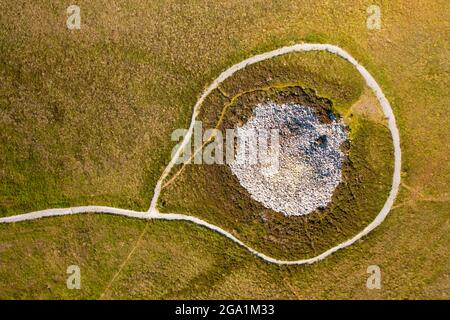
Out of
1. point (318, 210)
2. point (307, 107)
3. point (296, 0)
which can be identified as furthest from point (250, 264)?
point (296, 0)

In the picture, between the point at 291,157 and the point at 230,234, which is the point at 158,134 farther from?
the point at 291,157

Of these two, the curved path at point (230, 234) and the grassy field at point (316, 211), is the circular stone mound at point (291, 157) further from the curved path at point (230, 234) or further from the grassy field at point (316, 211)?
the curved path at point (230, 234)

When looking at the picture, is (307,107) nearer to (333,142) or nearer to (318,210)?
(333,142)

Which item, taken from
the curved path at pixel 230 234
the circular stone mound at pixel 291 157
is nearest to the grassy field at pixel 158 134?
the curved path at pixel 230 234

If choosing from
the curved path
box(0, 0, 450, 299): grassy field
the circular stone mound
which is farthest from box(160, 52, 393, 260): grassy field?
box(0, 0, 450, 299): grassy field

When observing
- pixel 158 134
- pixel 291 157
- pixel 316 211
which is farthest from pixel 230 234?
pixel 158 134

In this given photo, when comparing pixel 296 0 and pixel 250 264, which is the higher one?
pixel 296 0
